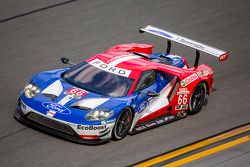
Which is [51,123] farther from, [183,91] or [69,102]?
[183,91]

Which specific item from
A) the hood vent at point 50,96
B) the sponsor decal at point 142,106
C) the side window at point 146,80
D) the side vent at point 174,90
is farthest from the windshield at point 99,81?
the side vent at point 174,90

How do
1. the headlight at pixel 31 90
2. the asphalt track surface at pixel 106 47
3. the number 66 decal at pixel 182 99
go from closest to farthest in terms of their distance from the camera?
the asphalt track surface at pixel 106 47
the headlight at pixel 31 90
the number 66 decal at pixel 182 99

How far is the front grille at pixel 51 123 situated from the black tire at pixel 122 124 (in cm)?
75

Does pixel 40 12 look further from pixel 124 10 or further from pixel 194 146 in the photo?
pixel 194 146

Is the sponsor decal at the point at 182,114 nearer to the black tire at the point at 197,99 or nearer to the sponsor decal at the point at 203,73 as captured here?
the black tire at the point at 197,99

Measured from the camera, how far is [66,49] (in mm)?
15984

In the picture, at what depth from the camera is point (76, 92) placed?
1166 centimetres

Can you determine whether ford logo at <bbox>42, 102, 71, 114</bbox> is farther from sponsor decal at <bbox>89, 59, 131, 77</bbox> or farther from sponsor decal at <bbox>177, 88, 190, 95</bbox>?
sponsor decal at <bbox>177, 88, 190, 95</bbox>

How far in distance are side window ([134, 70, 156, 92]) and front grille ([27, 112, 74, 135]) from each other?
1.54m

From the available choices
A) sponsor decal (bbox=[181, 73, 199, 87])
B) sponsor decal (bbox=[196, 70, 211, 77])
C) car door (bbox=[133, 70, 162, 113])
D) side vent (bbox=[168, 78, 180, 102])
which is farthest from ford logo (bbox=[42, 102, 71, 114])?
sponsor decal (bbox=[196, 70, 211, 77])

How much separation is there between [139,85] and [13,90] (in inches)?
114

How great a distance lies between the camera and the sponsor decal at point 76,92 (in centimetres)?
1154

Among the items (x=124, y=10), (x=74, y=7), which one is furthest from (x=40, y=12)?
(x=124, y=10)

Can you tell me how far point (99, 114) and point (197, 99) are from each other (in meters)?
2.77
